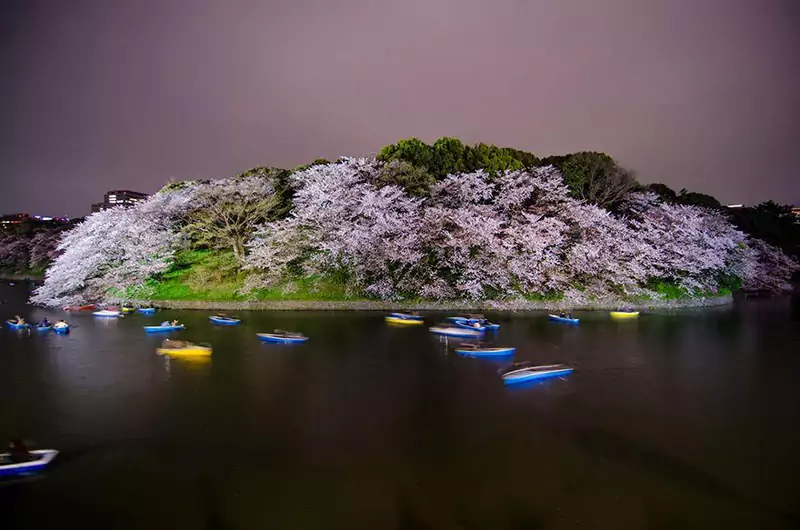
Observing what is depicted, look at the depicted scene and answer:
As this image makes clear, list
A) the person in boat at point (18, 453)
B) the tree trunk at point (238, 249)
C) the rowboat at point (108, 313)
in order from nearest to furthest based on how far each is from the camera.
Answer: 1. the person in boat at point (18, 453)
2. the rowboat at point (108, 313)
3. the tree trunk at point (238, 249)

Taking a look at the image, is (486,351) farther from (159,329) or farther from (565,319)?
(159,329)

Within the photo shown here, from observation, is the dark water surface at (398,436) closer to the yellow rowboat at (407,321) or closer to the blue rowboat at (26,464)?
the blue rowboat at (26,464)

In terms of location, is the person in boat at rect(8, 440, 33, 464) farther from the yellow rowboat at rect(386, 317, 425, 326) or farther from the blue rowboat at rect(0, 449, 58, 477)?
the yellow rowboat at rect(386, 317, 425, 326)

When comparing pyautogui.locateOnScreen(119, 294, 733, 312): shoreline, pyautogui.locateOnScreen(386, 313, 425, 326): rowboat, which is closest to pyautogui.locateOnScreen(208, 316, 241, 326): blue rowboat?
pyautogui.locateOnScreen(119, 294, 733, 312): shoreline

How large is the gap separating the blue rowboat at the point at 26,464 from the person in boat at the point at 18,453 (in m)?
0.04

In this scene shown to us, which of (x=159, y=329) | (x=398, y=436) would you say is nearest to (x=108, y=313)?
(x=159, y=329)

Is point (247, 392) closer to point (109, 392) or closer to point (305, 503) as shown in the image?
point (109, 392)

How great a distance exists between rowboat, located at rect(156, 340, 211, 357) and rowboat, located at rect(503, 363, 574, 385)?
10.8m

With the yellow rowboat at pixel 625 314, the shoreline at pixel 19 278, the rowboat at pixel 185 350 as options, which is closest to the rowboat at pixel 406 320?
the rowboat at pixel 185 350

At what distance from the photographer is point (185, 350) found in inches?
658

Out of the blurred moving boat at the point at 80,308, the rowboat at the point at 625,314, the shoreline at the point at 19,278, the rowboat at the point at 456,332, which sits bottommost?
the rowboat at the point at 456,332

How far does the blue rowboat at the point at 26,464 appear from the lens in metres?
8.27

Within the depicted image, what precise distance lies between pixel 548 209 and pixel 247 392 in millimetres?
22364

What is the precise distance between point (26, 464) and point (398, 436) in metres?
7.09
